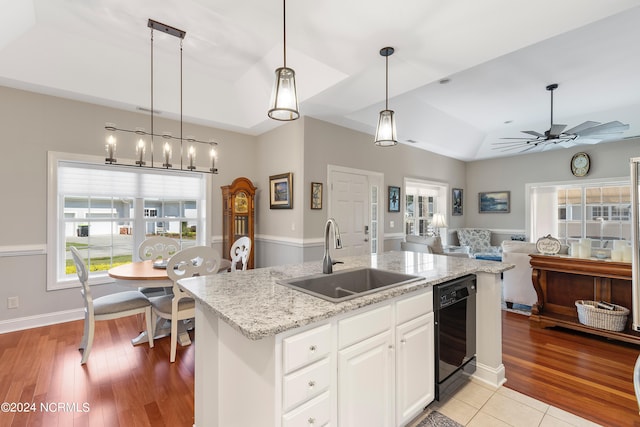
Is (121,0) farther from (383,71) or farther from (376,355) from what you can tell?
(376,355)

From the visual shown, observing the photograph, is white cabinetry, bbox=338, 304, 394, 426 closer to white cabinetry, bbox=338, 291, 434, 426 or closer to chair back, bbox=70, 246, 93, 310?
white cabinetry, bbox=338, 291, 434, 426

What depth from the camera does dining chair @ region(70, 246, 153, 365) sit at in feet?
8.49

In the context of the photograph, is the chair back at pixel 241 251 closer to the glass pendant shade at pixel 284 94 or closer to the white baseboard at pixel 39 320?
the white baseboard at pixel 39 320

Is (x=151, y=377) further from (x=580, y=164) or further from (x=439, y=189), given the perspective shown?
(x=580, y=164)

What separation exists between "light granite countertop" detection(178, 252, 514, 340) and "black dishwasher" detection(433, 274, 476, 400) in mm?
92

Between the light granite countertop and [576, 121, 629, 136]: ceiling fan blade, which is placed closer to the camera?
the light granite countertop

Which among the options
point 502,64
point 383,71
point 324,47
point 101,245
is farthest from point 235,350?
point 502,64

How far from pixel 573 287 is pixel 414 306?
2.91 meters

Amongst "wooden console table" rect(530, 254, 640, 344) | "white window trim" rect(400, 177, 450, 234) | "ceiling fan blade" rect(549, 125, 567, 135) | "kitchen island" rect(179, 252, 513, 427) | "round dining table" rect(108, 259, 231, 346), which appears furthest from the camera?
"white window trim" rect(400, 177, 450, 234)

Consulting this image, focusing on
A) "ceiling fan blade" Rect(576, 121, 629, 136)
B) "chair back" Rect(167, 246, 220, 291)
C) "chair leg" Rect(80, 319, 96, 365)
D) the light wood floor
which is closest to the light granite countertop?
"chair back" Rect(167, 246, 220, 291)

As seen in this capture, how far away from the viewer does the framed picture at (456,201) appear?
7.50 m

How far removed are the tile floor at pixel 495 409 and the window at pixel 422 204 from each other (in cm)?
424

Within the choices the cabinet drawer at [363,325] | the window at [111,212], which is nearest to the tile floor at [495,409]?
the cabinet drawer at [363,325]

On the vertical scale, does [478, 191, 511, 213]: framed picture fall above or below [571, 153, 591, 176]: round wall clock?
below
